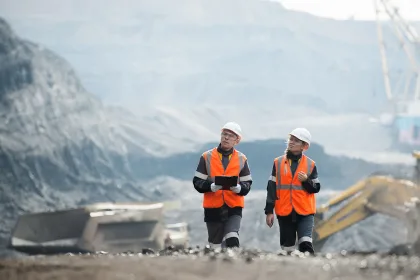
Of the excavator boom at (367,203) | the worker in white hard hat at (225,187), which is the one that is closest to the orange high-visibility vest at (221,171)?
the worker in white hard hat at (225,187)

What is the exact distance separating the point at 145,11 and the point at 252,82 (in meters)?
10.2

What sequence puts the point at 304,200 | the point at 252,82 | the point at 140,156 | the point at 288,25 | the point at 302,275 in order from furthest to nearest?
the point at 288,25, the point at 252,82, the point at 140,156, the point at 304,200, the point at 302,275

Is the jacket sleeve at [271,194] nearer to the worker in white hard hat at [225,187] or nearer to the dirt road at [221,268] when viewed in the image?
the worker in white hard hat at [225,187]

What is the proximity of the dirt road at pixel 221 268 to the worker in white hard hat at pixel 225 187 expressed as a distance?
110 centimetres

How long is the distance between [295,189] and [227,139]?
56 centimetres

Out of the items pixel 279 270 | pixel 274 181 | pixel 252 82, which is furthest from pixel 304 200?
pixel 252 82

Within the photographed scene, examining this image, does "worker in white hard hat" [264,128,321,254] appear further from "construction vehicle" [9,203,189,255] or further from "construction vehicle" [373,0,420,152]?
"construction vehicle" [373,0,420,152]

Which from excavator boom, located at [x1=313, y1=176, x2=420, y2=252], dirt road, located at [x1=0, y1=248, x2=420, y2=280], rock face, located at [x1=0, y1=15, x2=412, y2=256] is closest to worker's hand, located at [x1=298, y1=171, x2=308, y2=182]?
dirt road, located at [x1=0, y1=248, x2=420, y2=280]

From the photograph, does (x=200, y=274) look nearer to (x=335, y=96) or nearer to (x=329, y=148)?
(x=329, y=148)

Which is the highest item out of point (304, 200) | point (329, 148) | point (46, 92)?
point (304, 200)

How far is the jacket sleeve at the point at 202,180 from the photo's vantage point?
628 cm

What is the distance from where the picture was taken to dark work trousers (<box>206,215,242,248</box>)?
6.36 metres

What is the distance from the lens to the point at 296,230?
6.34 meters

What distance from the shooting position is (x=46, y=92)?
141 ft
